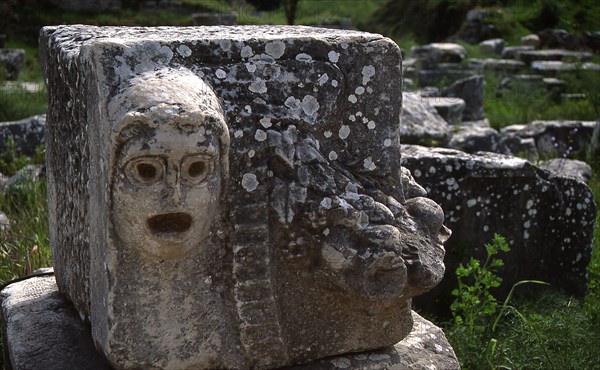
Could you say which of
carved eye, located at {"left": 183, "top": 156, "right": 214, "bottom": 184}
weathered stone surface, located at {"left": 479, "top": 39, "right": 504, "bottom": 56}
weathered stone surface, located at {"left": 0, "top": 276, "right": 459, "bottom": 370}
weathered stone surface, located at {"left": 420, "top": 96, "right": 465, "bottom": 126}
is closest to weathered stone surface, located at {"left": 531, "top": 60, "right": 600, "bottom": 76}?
weathered stone surface, located at {"left": 479, "top": 39, "right": 504, "bottom": 56}

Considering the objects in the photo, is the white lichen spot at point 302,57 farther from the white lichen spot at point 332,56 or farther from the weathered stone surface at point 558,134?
the weathered stone surface at point 558,134

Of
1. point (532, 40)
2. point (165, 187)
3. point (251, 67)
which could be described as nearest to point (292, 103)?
point (251, 67)

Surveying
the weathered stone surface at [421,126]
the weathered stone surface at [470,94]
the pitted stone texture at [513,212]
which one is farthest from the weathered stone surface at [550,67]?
the pitted stone texture at [513,212]

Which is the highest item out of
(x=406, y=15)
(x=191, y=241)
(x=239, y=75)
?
(x=239, y=75)

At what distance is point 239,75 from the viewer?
2.60m

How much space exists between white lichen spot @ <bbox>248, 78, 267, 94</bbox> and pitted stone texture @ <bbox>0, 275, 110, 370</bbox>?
936 millimetres

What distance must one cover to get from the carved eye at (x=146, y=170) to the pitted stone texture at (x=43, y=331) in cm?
65

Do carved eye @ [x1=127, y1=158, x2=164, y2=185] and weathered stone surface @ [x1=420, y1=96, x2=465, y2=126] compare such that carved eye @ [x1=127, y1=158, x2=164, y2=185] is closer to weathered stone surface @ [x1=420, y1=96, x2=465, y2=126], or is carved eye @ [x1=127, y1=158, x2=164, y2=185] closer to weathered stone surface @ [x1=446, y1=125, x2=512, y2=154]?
weathered stone surface @ [x1=446, y1=125, x2=512, y2=154]

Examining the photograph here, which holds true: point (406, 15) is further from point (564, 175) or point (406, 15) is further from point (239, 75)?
point (239, 75)

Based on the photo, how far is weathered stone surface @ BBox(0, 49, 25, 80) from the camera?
11.4 meters

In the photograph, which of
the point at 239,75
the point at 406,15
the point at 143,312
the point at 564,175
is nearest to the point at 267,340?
the point at 143,312

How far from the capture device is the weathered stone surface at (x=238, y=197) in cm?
240

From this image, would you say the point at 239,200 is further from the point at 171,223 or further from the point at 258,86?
the point at 258,86

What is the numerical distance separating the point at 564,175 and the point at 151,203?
9.78 ft
